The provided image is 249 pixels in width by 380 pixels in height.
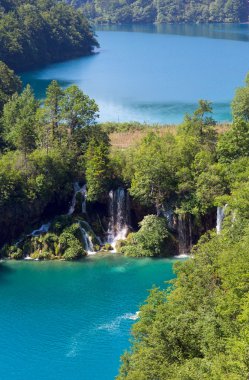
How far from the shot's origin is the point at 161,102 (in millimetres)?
85500

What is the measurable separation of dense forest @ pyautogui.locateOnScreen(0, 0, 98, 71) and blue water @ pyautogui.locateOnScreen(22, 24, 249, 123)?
4.23 meters

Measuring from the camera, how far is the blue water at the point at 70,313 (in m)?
31.9

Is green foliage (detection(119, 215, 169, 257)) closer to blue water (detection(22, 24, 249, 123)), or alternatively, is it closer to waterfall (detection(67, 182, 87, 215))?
waterfall (detection(67, 182, 87, 215))

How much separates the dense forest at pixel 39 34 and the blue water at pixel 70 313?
77.6 meters

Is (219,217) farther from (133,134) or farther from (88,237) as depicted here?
(133,134)

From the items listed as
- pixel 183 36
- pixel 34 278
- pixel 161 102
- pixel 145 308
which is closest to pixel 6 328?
pixel 34 278

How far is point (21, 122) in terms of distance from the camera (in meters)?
49.6

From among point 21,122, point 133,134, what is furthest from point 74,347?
point 133,134

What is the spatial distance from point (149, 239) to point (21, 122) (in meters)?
16.9

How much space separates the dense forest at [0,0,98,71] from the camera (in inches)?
4429

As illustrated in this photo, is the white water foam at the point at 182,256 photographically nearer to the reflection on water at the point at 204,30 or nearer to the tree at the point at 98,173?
the tree at the point at 98,173

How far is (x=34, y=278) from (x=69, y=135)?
49.7ft

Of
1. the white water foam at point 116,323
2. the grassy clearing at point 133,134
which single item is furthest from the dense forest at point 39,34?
the white water foam at point 116,323

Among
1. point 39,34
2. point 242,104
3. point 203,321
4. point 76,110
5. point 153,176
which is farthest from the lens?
point 39,34
